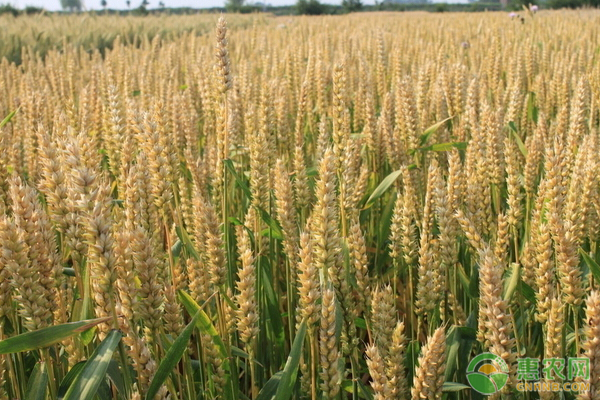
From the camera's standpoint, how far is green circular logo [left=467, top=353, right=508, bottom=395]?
3.47ft

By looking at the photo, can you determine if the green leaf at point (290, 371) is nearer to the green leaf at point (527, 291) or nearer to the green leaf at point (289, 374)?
the green leaf at point (289, 374)

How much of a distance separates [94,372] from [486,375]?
0.78m

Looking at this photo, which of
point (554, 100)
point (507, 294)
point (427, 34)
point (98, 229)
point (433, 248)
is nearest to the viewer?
point (98, 229)

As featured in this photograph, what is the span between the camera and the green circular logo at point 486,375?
3.47ft

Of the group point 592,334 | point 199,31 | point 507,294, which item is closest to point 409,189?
point 507,294

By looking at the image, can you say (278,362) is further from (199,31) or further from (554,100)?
(199,31)

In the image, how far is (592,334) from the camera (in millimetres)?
882

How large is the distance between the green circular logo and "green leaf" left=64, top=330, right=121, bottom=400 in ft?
2.27

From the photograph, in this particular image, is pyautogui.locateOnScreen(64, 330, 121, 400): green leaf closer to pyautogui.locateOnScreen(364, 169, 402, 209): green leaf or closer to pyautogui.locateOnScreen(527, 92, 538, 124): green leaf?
pyautogui.locateOnScreen(364, 169, 402, 209): green leaf

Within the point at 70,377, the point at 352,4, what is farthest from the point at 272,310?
the point at 352,4

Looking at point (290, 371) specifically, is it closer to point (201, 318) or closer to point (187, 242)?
point (201, 318)

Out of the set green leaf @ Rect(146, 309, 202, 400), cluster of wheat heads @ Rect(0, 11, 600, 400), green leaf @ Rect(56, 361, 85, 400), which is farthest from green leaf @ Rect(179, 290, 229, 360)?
green leaf @ Rect(56, 361, 85, 400)

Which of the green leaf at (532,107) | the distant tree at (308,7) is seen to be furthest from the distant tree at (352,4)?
the green leaf at (532,107)

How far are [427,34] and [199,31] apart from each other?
23.4ft
